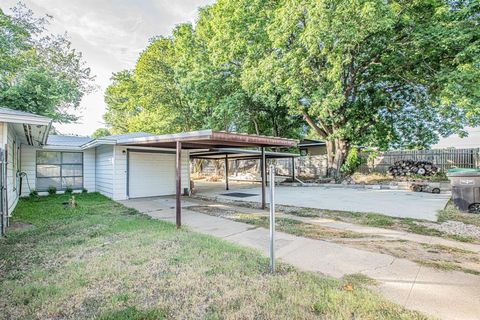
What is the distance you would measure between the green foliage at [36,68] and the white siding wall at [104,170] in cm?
317

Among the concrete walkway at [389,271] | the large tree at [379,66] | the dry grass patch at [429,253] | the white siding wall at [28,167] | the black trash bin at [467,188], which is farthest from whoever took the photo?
the white siding wall at [28,167]

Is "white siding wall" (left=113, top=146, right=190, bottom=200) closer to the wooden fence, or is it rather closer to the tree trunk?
the tree trunk

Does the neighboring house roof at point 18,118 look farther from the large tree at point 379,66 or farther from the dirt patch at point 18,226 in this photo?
the large tree at point 379,66

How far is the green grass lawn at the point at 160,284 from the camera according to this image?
7.80ft

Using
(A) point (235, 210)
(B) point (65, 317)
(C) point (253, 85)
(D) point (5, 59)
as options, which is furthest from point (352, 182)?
(D) point (5, 59)

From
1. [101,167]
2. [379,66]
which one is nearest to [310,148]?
[379,66]

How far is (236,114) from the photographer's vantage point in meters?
16.3

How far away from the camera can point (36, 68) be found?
11148mm

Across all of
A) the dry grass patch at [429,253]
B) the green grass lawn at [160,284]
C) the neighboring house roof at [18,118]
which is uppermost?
the neighboring house roof at [18,118]

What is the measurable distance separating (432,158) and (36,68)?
2176 cm

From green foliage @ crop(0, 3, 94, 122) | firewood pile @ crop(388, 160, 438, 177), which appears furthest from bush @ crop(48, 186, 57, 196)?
firewood pile @ crop(388, 160, 438, 177)

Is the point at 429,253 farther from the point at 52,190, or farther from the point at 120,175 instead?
the point at 52,190

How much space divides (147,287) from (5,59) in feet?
51.7

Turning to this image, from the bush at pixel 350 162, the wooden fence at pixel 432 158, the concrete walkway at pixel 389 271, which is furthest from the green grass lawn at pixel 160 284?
the wooden fence at pixel 432 158
